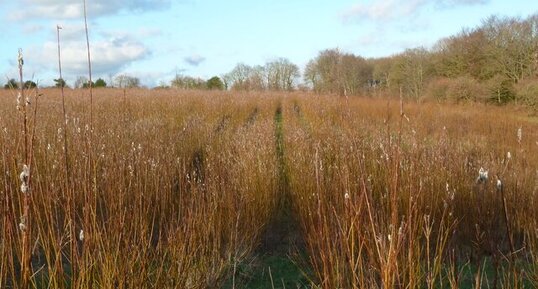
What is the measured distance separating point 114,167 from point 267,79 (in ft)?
126

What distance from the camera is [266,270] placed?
3920 millimetres

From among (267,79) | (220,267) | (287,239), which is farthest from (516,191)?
(267,79)

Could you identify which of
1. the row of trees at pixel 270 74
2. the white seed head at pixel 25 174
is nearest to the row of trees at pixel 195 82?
the row of trees at pixel 270 74

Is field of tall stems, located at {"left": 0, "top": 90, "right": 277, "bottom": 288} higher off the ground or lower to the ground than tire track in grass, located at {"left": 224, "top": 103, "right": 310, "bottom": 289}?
higher

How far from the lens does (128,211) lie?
299 cm

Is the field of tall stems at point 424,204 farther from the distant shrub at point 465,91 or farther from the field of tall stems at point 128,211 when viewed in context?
the distant shrub at point 465,91

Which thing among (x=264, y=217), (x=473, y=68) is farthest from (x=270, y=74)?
(x=264, y=217)

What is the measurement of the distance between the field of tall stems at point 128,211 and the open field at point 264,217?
19mm

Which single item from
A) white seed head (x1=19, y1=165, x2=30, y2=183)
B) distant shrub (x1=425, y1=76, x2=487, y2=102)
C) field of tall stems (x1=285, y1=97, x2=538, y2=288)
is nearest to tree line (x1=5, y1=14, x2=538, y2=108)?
distant shrub (x1=425, y1=76, x2=487, y2=102)

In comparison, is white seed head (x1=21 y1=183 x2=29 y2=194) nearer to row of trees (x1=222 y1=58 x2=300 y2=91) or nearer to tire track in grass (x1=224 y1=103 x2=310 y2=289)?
tire track in grass (x1=224 y1=103 x2=310 y2=289)

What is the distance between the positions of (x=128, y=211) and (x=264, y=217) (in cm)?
178

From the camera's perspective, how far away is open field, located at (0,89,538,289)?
2277 mm

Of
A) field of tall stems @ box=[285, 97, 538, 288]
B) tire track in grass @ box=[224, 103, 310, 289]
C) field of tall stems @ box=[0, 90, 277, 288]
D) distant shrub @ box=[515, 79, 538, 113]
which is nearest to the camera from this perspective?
field of tall stems @ box=[0, 90, 277, 288]

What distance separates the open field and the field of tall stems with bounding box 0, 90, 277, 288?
19 millimetres
